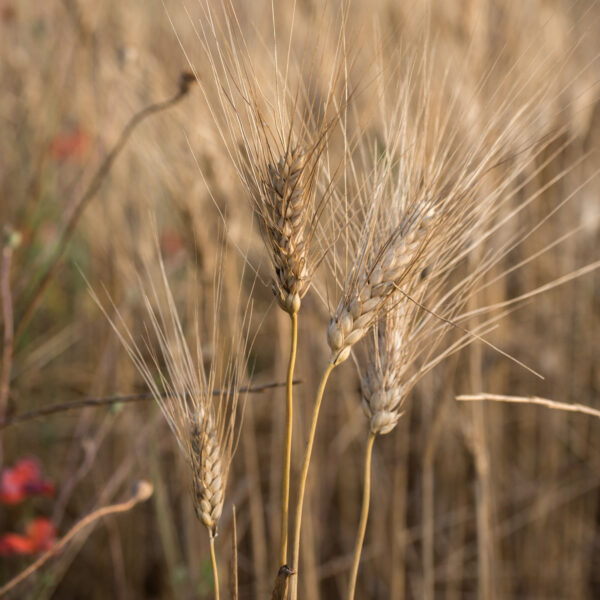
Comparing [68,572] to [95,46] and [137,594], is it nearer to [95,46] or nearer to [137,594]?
[137,594]

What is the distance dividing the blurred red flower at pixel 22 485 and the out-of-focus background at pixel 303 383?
7.6 inches

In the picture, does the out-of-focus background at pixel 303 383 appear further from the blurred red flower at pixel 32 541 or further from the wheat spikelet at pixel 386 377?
the wheat spikelet at pixel 386 377

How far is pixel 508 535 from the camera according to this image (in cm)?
157

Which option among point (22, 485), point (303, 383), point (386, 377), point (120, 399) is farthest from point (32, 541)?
point (386, 377)

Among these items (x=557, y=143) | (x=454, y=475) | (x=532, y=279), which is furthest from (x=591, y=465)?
(x=557, y=143)

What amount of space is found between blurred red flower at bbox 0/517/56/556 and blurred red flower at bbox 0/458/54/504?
0.05 m

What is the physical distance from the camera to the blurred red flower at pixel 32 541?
0.90m

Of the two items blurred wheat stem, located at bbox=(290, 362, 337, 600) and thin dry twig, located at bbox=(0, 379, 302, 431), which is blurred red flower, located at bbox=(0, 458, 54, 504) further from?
blurred wheat stem, located at bbox=(290, 362, 337, 600)

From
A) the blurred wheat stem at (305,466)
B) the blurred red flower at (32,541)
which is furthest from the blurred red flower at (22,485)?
the blurred wheat stem at (305,466)

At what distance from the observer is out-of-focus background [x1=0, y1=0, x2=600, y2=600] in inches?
46.6

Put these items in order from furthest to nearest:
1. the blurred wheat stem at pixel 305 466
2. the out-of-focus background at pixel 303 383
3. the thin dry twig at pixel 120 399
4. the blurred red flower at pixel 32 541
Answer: the out-of-focus background at pixel 303 383 < the blurred red flower at pixel 32 541 < the thin dry twig at pixel 120 399 < the blurred wheat stem at pixel 305 466

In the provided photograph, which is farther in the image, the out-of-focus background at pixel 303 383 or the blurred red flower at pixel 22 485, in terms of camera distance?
the out-of-focus background at pixel 303 383

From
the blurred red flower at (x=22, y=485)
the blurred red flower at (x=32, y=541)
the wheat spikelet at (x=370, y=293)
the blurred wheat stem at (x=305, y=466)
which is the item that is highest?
the wheat spikelet at (x=370, y=293)

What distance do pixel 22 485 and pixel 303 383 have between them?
56cm
